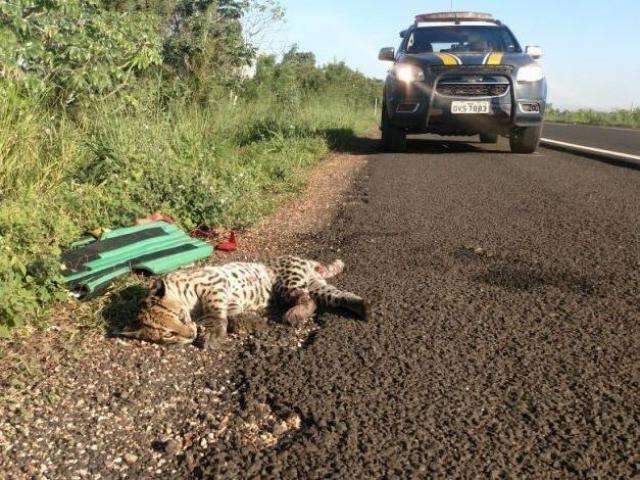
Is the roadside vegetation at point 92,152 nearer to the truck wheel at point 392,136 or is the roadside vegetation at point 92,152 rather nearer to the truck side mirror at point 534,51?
the truck wheel at point 392,136

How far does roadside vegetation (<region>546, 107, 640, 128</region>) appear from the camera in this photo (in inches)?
1003

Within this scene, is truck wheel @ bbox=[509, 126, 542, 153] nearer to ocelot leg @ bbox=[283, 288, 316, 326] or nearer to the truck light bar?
the truck light bar

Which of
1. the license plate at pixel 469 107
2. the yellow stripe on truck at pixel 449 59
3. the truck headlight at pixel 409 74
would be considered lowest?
the license plate at pixel 469 107

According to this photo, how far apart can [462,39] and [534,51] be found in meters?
1.18

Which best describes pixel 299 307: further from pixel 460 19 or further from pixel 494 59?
pixel 460 19

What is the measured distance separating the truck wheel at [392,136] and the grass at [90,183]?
364 centimetres

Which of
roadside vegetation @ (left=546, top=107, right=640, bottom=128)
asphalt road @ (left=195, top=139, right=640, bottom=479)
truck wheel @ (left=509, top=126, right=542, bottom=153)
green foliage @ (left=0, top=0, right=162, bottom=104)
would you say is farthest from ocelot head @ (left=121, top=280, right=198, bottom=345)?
roadside vegetation @ (left=546, top=107, right=640, bottom=128)

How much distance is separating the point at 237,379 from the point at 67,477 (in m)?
0.80

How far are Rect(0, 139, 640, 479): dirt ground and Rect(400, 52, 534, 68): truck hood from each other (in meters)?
5.74

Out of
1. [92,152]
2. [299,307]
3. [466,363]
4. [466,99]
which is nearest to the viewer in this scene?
[466,363]

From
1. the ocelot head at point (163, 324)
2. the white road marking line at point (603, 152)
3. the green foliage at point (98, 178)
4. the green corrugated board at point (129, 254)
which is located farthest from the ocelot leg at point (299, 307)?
the white road marking line at point (603, 152)

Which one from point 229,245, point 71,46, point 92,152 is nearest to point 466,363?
point 229,245

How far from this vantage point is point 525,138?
1063cm

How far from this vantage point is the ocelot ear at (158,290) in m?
3.25
